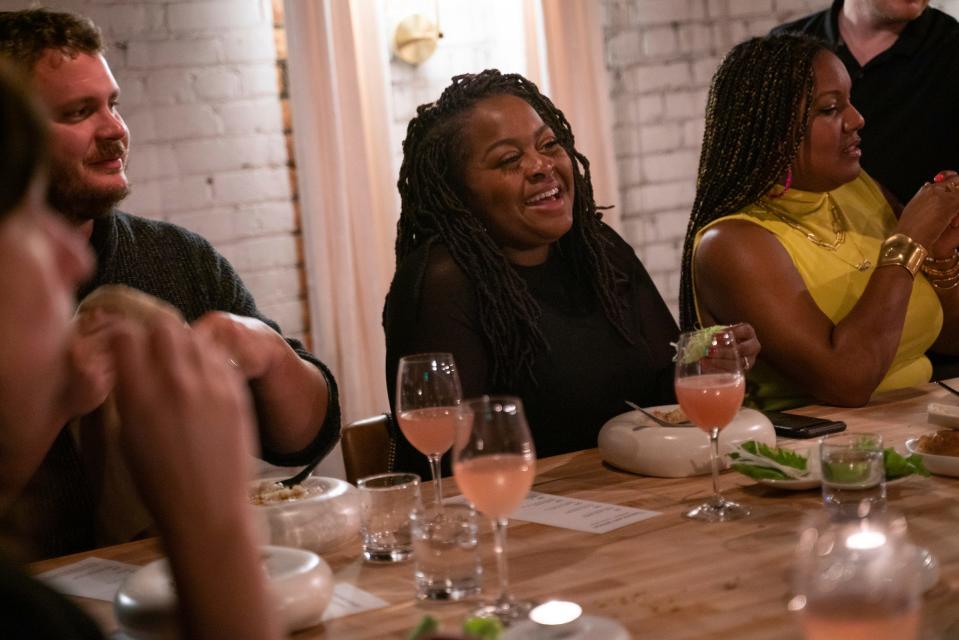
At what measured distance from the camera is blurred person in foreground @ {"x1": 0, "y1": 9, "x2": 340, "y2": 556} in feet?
6.73

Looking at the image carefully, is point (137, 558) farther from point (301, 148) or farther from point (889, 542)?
point (301, 148)

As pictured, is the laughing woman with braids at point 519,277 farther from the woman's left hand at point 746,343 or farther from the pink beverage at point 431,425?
the pink beverage at point 431,425

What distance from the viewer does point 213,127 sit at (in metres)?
3.79

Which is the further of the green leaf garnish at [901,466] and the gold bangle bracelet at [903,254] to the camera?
the gold bangle bracelet at [903,254]

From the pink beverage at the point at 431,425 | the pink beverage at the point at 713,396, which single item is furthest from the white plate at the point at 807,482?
the pink beverage at the point at 431,425

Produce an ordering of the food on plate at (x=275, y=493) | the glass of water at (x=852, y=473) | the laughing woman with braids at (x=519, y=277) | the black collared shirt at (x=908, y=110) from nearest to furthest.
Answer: the glass of water at (x=852, y=473) < the food on plate at (x=275, y=493) < the laughing woman with braids at (x=519, y=277) < the black collared shirt at (x=908, y=110)

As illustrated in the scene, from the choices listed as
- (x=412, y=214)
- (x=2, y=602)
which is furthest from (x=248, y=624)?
(x=412, y=214)

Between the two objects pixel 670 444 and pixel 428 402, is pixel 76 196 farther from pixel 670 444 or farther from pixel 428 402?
pixel 670 444

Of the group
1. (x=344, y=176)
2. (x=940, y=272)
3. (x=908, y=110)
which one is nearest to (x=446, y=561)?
(x=940, y=272)

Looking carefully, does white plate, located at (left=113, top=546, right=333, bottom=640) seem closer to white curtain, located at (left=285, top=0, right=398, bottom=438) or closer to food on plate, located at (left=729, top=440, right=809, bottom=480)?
food on plate, located at (left=729, top=440, right=809, bottom=480)

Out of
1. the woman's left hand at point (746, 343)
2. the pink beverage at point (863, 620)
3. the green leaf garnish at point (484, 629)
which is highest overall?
the pink beverage at point (863, 620)

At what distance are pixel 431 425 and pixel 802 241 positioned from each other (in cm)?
133

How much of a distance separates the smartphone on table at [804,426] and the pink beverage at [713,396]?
0.39 meters

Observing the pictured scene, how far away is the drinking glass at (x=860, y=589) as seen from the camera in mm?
805
